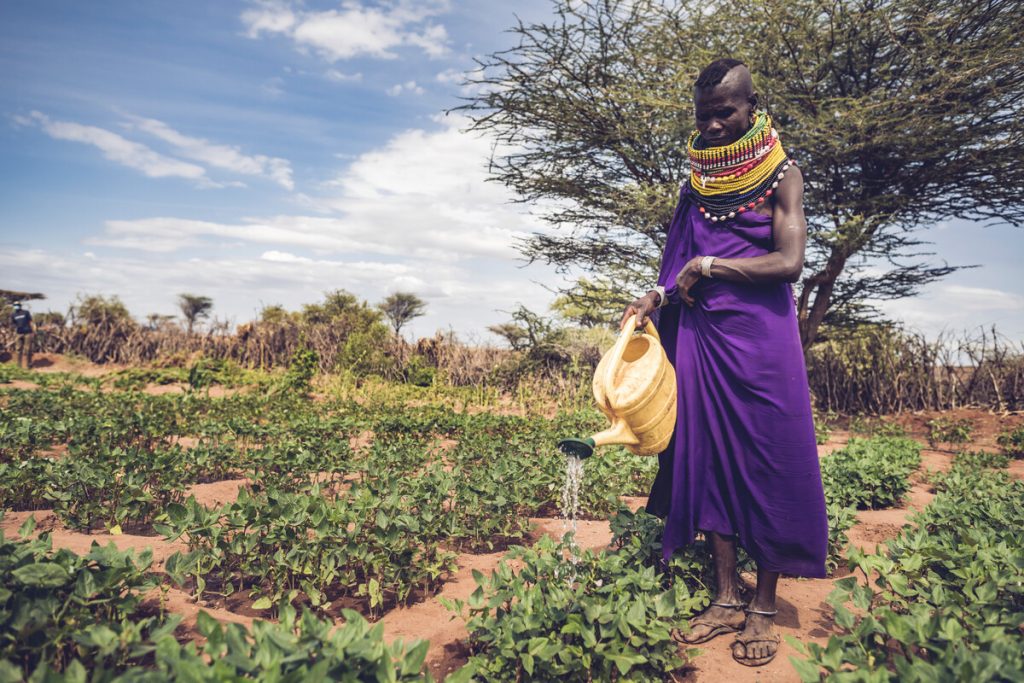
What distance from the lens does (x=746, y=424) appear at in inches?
102

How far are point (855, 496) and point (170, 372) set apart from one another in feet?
51.5

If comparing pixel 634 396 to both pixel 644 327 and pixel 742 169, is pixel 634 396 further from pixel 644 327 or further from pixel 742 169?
pixel 742 169

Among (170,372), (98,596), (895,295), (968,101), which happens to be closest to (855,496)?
(98,596)

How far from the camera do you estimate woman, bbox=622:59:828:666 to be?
255cm

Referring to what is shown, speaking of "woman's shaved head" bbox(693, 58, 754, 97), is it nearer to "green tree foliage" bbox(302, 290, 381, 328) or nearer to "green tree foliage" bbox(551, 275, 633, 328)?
"green tree foliage" bbox(551, 275, 633, 328)

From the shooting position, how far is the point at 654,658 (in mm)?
2242

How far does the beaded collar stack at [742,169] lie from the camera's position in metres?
2.58

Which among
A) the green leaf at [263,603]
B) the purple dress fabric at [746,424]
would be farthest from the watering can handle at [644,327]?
the green leaf at [263,603]

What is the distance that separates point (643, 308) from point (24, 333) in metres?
22.8

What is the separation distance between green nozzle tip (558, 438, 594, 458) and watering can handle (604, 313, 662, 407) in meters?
0.19

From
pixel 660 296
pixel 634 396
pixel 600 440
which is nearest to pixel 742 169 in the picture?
pixel 660 296

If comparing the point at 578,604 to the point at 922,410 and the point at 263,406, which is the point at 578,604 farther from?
the point at 922,410

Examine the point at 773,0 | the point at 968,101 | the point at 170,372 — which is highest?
the point at 773,0

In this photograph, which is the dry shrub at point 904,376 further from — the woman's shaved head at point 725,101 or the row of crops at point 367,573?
the woman's shaved head at point 725,101
